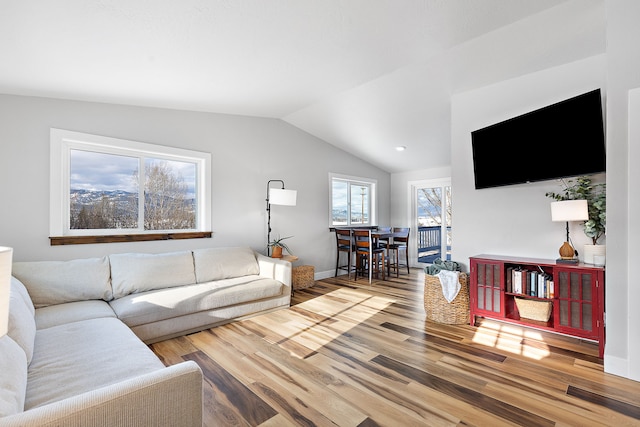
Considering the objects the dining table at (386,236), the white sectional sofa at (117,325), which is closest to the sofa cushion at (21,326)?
the white sectional sofa at (117,325)

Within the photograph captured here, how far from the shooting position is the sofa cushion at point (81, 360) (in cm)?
137

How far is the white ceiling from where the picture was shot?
196 cm

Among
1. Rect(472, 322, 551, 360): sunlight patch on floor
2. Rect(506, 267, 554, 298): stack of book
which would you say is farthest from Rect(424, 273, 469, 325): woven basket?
Rect(506, 267, 554, 298): stack of book

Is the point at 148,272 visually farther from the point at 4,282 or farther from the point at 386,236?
the point at 386,236

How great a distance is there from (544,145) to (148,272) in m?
3.88

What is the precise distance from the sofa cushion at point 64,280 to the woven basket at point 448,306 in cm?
315

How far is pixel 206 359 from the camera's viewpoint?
2406 millimetres

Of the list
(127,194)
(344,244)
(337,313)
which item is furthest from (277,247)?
(127,194)

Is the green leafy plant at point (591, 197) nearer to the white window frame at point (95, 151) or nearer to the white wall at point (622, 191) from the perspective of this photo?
the white wall at point (622, 191)

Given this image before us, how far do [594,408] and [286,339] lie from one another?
2.13 m

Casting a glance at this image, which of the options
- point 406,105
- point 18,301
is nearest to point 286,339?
point 18,301

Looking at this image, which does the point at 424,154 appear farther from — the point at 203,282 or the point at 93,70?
the point at 93,70

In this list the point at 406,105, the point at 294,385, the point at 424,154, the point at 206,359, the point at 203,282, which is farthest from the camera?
the point at 424,154

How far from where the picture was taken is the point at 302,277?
4.62 m
